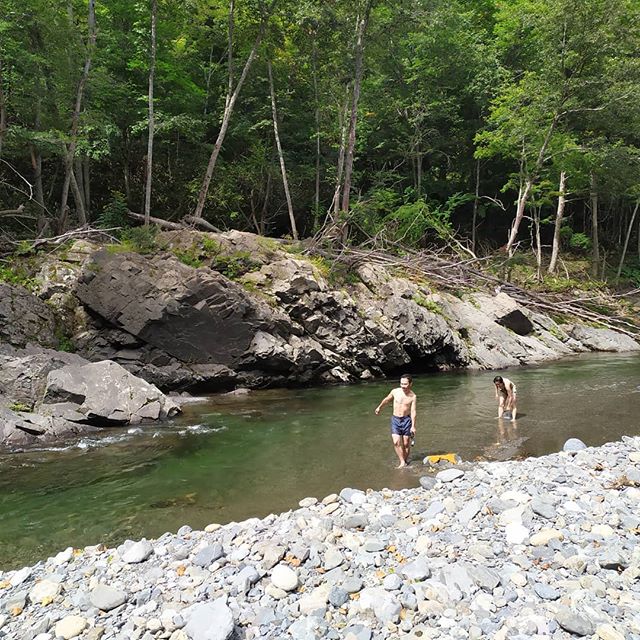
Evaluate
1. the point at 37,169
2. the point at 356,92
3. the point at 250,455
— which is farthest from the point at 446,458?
the point at 356,92

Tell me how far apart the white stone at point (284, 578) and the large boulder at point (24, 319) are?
1070cm

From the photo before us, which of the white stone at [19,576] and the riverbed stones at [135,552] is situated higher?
the riverbed stones at [135,552]

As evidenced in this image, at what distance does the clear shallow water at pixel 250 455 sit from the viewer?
6344 mm

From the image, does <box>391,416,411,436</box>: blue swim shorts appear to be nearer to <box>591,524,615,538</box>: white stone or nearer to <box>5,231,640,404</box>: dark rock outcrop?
<box>591,524,615,538</box>: white stone

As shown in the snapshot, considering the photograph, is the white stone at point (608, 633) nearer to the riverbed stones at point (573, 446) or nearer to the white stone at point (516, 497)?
the white stone at point (516, 497)

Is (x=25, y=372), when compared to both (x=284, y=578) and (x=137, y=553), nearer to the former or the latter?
(x=137, y=553)

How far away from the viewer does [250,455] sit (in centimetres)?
883

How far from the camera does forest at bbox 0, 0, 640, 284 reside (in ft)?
54.7

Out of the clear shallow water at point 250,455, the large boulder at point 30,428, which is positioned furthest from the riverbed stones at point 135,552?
the large boulder at point 30,428

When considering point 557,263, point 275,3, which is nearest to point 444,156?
point 557,263

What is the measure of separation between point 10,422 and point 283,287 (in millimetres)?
8473

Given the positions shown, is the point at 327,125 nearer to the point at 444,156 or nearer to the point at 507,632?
the point at 444,156

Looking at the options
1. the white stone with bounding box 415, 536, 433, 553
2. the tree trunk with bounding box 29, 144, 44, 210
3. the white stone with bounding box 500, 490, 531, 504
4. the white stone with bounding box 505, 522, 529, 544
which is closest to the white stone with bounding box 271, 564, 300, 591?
the white stone with bounding box 415, 536, 433, 553

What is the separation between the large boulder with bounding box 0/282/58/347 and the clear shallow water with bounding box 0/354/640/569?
427cm
